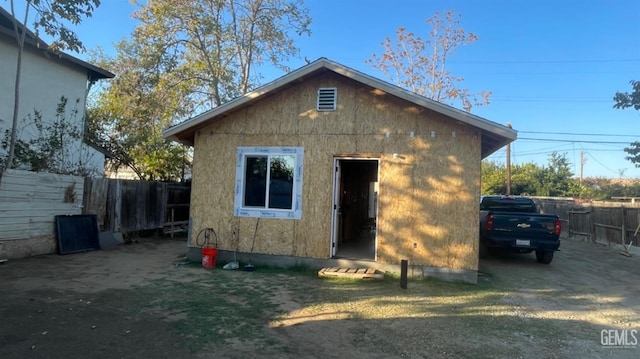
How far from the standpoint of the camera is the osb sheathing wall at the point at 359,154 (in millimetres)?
8188

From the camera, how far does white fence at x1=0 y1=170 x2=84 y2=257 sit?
8.62 meters

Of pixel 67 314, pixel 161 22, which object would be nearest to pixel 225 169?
pixel 67 314

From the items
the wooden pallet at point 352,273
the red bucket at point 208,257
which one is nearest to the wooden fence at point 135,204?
the red bucket at point 208,257

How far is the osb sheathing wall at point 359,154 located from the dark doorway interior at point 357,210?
1.06m

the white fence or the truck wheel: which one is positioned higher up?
the white fence

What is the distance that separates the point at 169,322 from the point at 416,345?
3.15 meters

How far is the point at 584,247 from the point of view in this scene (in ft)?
50.3

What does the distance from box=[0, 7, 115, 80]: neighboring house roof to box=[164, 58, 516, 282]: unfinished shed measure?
5.99m

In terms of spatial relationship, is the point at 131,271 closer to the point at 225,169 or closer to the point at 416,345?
the point at 225,169

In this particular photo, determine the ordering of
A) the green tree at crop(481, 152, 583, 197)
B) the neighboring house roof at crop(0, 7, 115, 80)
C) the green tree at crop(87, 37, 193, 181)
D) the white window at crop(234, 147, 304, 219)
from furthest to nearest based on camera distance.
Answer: the green tree at crop(481, 152, 583, 197)
the green tree at crop(87, 37, 193, 181)
the neighboring house roof at crop(0, 7, 115, 80)
the white window at crop(234, 147, 304, 219)

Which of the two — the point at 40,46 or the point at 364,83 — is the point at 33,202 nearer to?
the point at 40,46

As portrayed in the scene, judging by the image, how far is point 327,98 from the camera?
8961 millimetres

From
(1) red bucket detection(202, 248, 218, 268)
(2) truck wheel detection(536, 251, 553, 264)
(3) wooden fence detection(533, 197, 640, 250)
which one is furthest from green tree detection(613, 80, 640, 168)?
(1) red bucket detection(202, 248, 218, 268)

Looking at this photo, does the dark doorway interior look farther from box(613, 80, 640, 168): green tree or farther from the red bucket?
box(613, 80, 640, 168): green tree
